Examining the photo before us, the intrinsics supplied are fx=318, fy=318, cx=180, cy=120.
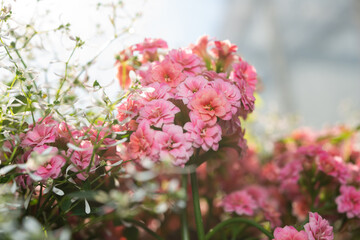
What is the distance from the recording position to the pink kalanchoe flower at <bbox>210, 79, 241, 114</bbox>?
352 mm

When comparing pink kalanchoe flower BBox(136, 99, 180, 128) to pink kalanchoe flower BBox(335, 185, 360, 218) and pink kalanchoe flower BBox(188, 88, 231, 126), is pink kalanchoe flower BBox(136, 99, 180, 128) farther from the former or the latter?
pink kalanchoe flower BBox(335, 185, 360, 218)

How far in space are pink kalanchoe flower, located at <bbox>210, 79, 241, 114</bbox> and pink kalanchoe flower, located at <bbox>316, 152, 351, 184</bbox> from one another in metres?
0.21

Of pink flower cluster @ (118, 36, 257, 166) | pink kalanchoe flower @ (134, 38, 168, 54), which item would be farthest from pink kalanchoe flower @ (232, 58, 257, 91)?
pink kalanchoe flower @ (134, 38, 168, 54)

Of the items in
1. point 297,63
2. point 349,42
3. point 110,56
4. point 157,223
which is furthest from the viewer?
point 297,63

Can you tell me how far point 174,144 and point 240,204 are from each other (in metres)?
0.22

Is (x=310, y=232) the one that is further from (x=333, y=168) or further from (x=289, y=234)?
(x=333, y=168)

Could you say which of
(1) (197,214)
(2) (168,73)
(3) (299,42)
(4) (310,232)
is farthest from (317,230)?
(3) (299,42)

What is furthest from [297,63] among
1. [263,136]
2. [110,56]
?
[110,56]

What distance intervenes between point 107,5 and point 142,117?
16 centimetres

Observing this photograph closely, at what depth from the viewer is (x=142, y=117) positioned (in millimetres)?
349

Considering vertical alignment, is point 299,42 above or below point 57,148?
above

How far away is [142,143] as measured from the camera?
0.33m

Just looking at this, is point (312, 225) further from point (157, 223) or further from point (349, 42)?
point (349, 42)

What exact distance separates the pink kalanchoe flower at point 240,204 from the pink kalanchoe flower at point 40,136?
0.90 feet
